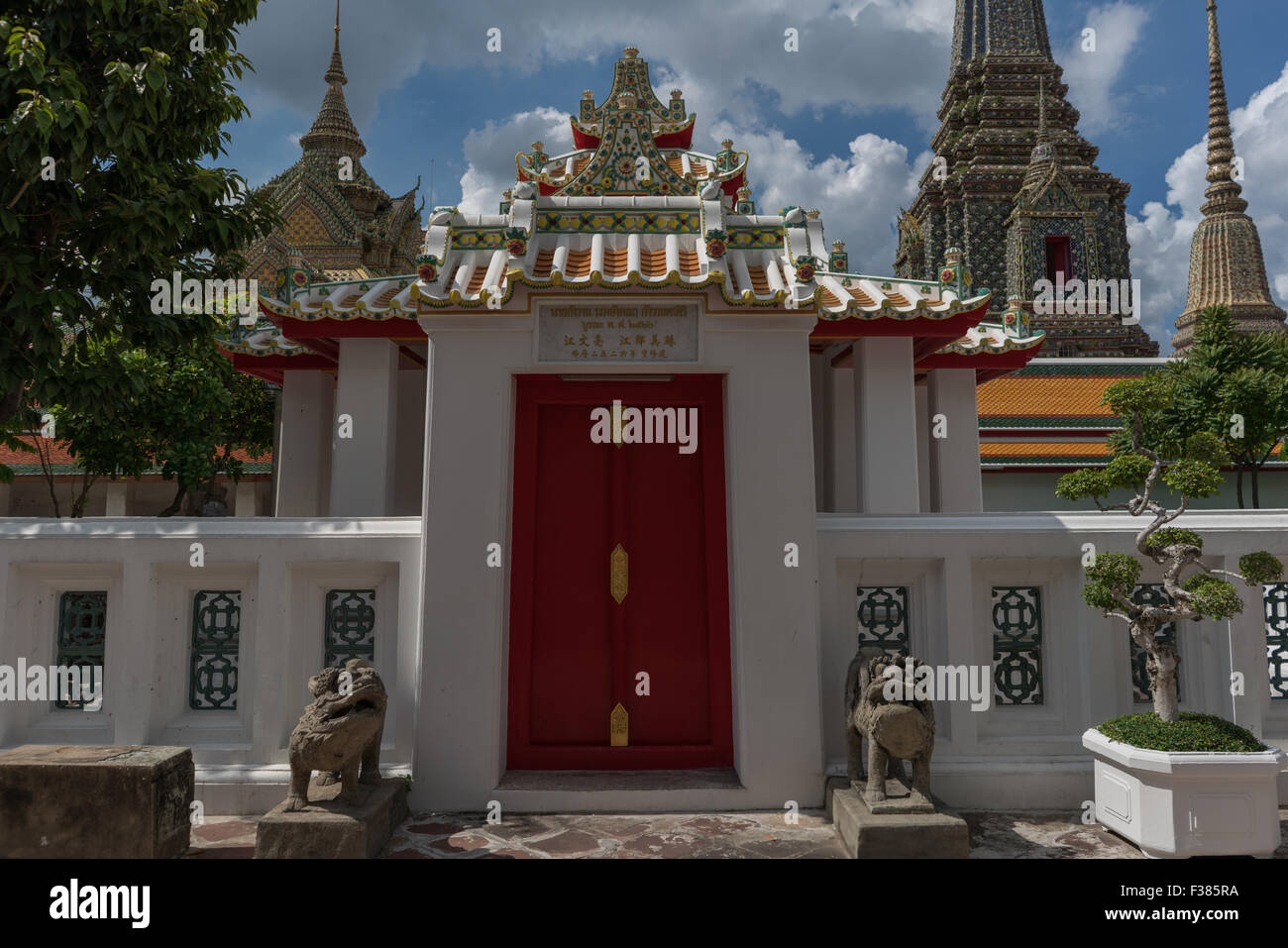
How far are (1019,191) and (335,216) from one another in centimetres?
2299

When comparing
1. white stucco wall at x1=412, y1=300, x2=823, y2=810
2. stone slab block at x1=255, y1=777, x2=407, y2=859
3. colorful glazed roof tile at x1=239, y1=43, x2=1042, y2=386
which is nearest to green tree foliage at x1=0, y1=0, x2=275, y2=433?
colorful glazed roof tile at x1=239, y1=43, x2=1042, y2=386

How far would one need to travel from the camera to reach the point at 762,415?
5.82 m

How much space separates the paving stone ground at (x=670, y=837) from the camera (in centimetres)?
488

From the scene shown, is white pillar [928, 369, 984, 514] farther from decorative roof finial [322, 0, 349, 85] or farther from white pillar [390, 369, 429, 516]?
decorative roof finial [322, 0, 349, 85]

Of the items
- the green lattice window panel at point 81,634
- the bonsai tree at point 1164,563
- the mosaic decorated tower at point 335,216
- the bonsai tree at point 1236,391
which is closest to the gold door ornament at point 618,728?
the bonsai tree at point 1164,563

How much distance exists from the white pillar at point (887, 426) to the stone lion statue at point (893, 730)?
3.03 metres

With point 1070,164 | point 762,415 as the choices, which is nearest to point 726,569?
point 762,415

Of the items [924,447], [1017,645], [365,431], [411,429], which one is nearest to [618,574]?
[1017,645]

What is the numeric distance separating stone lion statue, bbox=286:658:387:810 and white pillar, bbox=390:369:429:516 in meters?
3.85

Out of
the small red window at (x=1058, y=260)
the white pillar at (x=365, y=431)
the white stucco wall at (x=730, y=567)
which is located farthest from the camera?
the small red window at (x=1058, y=260)

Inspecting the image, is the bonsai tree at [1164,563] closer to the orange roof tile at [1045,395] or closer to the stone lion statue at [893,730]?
the stone lion statue at [893,730]

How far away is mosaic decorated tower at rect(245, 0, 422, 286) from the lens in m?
25.1

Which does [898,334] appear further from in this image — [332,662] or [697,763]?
[332,662]

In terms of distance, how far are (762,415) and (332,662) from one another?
3598 mm
